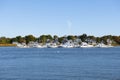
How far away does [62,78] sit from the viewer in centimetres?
3894

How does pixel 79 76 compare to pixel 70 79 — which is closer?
pixel 70 79

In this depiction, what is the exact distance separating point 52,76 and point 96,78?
211 inches

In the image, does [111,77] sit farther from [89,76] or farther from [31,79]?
[31,79]

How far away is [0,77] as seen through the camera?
4009 cm

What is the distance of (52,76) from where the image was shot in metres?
41.0

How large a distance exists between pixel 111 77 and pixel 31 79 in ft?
28.8

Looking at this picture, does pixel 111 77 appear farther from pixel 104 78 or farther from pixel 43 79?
pixel 43 79

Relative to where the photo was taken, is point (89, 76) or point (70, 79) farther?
point (89, 76)

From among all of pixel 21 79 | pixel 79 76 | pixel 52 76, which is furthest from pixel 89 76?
pixel 21 79

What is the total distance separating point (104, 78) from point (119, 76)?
2218mm

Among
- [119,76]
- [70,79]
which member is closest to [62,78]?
[70,79]

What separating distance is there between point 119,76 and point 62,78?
6435 millimetres

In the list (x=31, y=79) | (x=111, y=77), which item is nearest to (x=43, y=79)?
(x=31, y=79)

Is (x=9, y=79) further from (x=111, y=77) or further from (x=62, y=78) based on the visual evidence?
(x=111, y=77)
